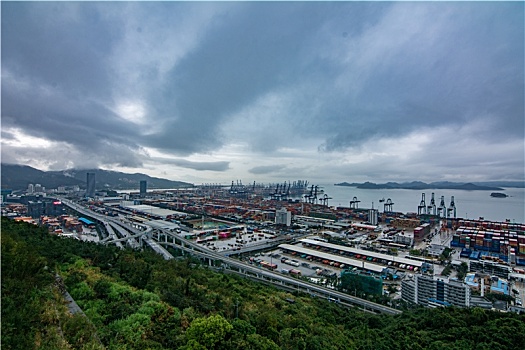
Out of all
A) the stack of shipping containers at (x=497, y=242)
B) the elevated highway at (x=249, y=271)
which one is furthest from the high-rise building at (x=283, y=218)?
the stack of shipping containers at (x=497, y=242)

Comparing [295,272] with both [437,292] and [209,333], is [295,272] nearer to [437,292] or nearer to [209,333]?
[437,292]

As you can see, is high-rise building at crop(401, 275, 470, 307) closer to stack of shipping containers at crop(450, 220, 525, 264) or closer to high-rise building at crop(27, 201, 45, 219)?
stack of shipping containers at crop(450, 220, 525, 264)

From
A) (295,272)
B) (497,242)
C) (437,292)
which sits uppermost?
(497,242)

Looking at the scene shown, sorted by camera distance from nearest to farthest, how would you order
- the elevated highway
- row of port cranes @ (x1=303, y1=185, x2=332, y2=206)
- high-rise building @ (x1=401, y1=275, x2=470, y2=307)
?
high-rise building @ (x1=401, y1=275, x2=470, y2=307)
the elevated highway
row of port cranes @ (x1=303, y1=185, x2=332, y2=206)

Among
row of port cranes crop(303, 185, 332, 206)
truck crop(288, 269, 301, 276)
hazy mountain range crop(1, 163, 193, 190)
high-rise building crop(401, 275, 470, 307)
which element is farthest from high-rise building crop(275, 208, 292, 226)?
hazy mountain range crop(1, 163, 193, 190)

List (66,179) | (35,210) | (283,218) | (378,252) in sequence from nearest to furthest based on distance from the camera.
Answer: (378,252) < (283,218) < (35,210) < (66,179)

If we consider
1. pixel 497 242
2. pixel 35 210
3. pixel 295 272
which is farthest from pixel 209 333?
pixel 35 210

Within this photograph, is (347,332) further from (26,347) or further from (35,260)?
(35,260)
